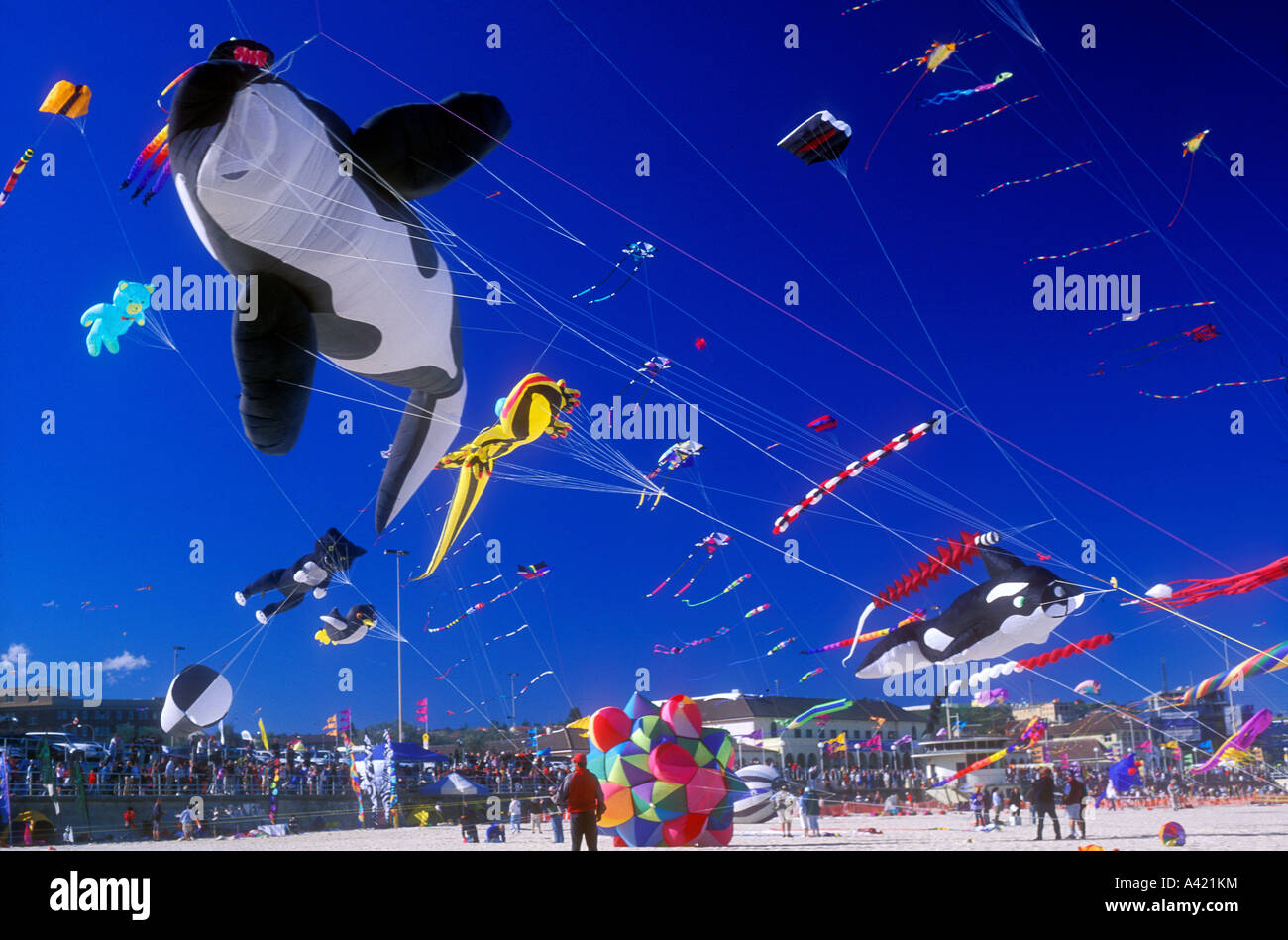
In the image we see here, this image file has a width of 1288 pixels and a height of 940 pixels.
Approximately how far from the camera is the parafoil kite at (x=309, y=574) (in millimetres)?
10664

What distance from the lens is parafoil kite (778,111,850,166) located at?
7.56 metres

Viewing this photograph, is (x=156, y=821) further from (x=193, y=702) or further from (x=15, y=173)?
(x=15, y=173)

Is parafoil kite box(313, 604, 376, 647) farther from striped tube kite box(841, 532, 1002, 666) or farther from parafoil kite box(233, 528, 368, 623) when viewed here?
striped tube kite box(841, 532, 1002, 666)

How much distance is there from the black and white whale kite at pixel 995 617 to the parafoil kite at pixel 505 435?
4.09 meters

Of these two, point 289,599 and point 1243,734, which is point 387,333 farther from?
point 1243,734

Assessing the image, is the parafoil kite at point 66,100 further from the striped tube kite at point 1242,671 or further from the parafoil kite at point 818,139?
the striped tube kite at point 1242,671

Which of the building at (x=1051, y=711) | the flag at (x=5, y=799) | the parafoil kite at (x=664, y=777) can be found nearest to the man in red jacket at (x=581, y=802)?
the parafoil kite at (x=664, y=777)

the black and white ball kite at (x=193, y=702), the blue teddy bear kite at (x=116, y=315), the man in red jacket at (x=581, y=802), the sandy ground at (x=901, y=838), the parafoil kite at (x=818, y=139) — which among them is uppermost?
the parafoil kite at (x=818, y=139)

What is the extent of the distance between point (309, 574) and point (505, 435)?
3.87 meters

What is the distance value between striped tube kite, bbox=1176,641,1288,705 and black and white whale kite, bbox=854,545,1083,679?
1.55 meters

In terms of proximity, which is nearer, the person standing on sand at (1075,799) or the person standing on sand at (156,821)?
the person standing on sand at (1075,799)

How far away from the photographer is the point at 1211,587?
7395mm
